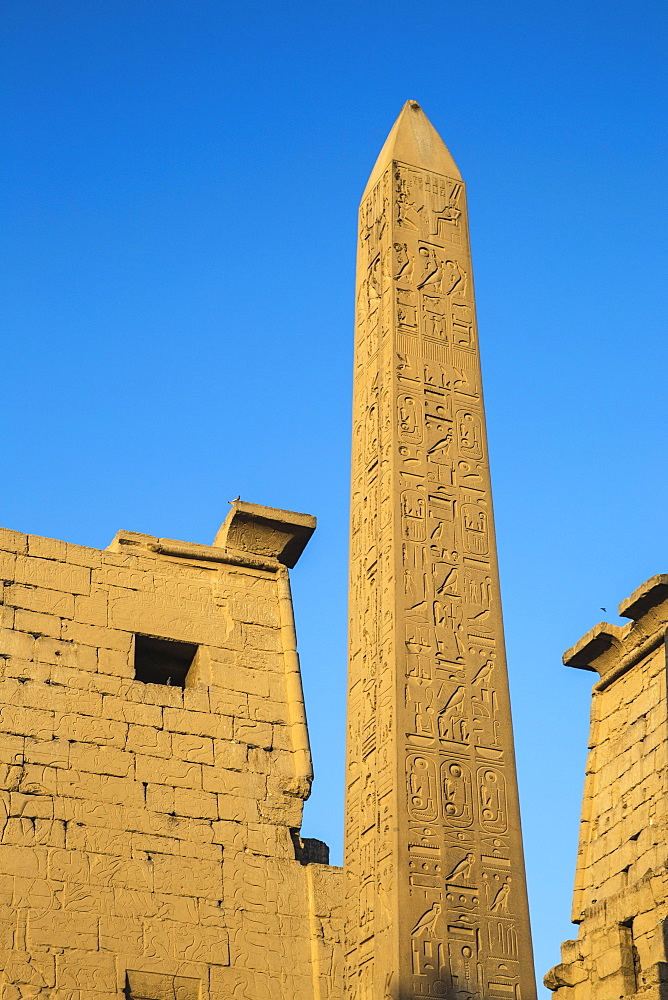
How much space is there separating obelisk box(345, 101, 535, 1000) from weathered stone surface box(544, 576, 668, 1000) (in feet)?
10.5

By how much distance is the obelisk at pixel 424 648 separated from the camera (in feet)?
18.7

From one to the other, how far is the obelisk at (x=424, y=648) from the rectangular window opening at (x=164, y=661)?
2982mm

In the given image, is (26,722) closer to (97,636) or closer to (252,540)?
(97,636)

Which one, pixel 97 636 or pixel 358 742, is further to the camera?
pixel 97 636

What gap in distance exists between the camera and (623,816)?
11.1 metres

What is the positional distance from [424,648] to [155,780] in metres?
3.31

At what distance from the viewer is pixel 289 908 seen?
904cm

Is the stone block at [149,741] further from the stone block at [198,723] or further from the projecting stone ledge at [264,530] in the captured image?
the projecting stone ledge at [264,530]

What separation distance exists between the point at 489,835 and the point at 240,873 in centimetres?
333

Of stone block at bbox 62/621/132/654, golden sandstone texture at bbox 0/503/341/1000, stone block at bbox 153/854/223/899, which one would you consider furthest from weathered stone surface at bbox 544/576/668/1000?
stone block at bbox 62/621/132/654

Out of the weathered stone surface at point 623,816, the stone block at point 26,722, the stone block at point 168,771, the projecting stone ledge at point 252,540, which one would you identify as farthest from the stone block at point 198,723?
the weathered stone surface at point 623,816

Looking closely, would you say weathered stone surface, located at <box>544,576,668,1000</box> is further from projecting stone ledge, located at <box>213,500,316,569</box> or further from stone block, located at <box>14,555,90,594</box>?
stone block, located at <box>14,555,90,594</box>

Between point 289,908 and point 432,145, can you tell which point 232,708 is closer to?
point 289,908

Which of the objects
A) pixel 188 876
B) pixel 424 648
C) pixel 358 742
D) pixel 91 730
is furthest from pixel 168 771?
pixel 424 648
